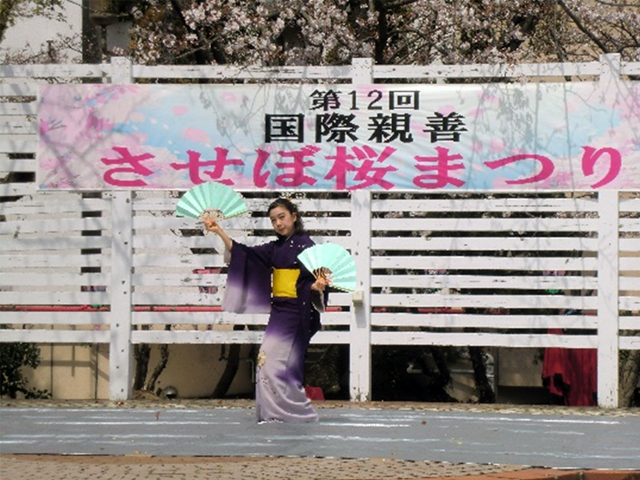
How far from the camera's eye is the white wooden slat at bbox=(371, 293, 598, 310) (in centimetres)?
1420

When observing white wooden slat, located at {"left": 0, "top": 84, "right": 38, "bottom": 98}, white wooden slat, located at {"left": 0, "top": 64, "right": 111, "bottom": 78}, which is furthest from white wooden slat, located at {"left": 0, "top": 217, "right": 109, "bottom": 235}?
white wooden slat, located at {"left": 0, "top": 64, "right": 111, "bottom": 78}

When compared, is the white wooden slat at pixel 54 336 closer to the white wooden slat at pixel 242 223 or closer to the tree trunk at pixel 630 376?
the white wooden slat at pixel 242 223

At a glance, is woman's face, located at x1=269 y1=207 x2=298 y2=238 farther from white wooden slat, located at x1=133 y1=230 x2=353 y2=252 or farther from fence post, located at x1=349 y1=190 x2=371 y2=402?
white wooden slat, located at x1=133 y1=230 x2=353 y2=252

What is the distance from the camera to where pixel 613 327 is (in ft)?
46.3

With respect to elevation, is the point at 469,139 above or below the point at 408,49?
below

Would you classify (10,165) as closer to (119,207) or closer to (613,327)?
(119,207)

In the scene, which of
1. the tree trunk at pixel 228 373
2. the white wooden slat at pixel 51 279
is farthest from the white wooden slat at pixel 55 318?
the tree trunk at pixel 228 373

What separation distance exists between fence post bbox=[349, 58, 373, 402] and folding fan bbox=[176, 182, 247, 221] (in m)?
1.89

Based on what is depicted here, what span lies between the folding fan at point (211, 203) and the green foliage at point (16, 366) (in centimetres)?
416

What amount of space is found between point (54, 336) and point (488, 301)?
419 centimetres

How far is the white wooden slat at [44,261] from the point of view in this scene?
1477cm

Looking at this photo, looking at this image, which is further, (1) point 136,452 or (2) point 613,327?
(2) point 613,327

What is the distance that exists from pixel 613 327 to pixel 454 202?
189cm

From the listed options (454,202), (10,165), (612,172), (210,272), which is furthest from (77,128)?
(612,172)
